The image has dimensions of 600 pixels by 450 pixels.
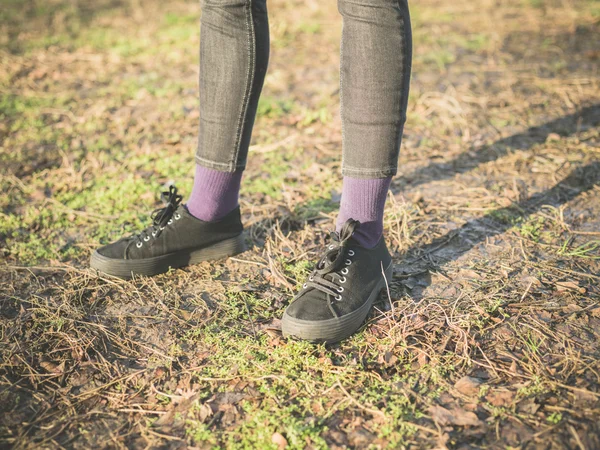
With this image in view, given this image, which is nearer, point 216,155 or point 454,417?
point 454,417

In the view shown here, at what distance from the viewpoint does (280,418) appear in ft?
4.71

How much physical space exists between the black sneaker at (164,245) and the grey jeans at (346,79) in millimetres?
244

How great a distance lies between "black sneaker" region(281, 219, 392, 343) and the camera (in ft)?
5.41

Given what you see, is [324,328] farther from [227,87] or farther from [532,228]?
[532,228]

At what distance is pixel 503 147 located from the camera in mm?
3109

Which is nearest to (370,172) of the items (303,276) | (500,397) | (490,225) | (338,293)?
(338,293)

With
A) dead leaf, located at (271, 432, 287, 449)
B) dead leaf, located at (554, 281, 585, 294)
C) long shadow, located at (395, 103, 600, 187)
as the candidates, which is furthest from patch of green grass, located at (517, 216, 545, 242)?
dead leaf, located at (271, 432, 287, 449)

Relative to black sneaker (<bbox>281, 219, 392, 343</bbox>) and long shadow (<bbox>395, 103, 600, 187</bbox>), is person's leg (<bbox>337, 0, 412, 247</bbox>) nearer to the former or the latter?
black sneaker (<bbox>281, 219, 392, 343</bbox>)

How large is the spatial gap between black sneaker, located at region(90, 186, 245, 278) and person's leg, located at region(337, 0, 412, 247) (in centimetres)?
62

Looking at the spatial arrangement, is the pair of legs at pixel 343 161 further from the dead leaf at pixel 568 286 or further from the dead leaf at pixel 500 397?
the dead leaf at pixel 568 286

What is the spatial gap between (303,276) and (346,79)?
2.53ft

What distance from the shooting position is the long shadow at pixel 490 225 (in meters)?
2.15

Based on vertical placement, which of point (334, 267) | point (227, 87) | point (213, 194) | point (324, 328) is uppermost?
point (227, 87)

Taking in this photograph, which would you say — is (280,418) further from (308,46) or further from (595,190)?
(308,46)
